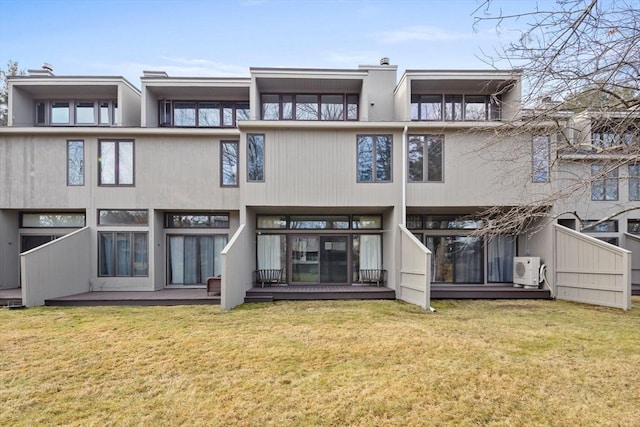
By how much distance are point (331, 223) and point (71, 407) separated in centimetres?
879

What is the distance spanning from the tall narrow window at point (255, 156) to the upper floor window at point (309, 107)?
1839 mm

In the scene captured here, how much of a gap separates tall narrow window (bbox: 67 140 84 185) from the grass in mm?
4776

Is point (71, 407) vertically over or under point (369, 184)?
under

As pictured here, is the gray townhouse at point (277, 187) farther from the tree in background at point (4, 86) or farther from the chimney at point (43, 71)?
the tree in background at point (4, 86)

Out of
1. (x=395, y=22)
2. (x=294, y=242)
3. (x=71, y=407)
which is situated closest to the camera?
(x=71, y=407)

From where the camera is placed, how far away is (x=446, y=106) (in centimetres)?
1184

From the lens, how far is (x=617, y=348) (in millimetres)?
5773

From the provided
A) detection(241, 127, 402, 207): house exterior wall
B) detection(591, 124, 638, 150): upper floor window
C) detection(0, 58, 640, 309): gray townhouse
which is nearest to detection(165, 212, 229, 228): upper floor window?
detection(0, 58, 640, 309): gray townhouse

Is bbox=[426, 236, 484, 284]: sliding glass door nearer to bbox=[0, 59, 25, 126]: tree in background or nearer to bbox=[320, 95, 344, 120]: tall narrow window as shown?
bbox=[320, 95, 344, 120]: tall narrow window

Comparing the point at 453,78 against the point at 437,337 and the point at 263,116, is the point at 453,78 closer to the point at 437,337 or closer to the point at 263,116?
the point at 263,116

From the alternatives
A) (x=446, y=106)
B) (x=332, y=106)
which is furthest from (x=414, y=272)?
(x=332, y=106)

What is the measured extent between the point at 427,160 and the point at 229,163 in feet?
20.4

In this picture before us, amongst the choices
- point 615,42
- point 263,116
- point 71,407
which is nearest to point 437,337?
point 615,42

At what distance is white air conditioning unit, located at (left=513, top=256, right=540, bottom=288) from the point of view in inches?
423
